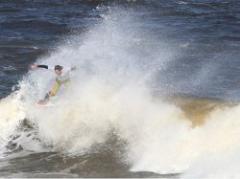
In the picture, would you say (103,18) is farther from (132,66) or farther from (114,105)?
(114,105)

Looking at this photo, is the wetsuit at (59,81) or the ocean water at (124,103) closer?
the ocean water at (124,103)

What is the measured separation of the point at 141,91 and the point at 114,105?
153 centimetres

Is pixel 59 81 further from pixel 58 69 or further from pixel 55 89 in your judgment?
pixel 58 69

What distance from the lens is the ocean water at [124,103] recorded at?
17.4 metres

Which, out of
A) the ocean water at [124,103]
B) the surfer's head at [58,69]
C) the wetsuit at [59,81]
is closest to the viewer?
the ocean water at [124,103]

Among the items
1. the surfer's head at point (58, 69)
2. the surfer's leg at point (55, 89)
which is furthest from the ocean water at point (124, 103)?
the surfer's head at point (58, 69)

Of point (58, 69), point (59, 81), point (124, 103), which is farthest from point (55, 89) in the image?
point (124, 103)

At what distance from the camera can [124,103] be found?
66.8 ft

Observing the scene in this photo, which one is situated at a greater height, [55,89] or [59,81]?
[59,81]

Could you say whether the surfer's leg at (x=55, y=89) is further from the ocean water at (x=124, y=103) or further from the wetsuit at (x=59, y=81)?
the ocean water at (x=124, y=103)

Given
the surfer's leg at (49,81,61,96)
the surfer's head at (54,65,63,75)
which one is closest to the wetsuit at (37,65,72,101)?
the surfer's leg at (49,81,61,96)

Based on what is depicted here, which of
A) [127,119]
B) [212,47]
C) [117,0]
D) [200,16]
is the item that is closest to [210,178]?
[127,119]

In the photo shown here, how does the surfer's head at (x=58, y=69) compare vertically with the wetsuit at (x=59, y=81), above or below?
above

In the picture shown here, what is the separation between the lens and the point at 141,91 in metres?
21.4
